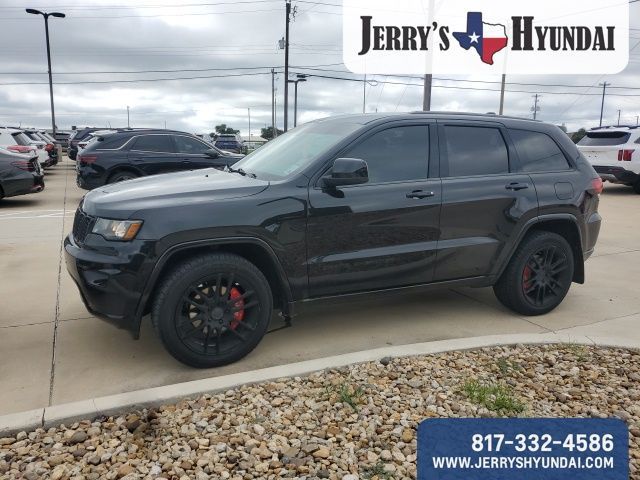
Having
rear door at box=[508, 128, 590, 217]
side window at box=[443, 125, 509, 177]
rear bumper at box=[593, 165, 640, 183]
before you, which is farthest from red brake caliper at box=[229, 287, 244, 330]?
rear bumper at box=[593, 165, 640, 183]

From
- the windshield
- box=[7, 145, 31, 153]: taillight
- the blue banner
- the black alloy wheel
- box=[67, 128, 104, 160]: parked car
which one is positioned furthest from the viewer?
box=[67, 128, 104, 160]: parked car

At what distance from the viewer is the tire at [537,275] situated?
15.7 ft

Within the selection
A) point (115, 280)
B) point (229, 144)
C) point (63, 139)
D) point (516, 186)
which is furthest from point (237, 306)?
point (63, 139)

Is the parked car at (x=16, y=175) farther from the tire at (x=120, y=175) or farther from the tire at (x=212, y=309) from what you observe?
the tire at (x=212, y=309)

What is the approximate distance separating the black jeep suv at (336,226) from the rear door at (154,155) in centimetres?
756

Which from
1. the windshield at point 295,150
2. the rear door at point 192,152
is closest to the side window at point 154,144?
the rear door at point 192,152

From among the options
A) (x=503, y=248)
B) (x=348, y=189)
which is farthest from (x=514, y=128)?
(x=348, y=189)

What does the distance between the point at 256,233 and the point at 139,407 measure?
51.4 inches

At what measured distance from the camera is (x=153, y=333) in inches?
173

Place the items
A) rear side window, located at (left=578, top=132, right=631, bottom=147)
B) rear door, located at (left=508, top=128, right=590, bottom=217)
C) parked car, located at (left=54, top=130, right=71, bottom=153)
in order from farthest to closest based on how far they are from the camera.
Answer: parked car, located at (left=54, top=130, right=71, bottom=153)
rear side window, located at (left=578, top=132, right=631, bottom=147)
rear door, located at (left=508, top=128, right=590, bottom=217)

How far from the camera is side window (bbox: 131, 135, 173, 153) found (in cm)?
1205

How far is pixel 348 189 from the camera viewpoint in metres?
4.04

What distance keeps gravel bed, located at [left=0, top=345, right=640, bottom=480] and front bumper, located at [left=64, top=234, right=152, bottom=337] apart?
0.73 meters

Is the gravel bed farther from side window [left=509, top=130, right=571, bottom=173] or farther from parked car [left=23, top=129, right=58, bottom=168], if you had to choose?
parked car [left=23, top=129, right=58, bottom=168]
